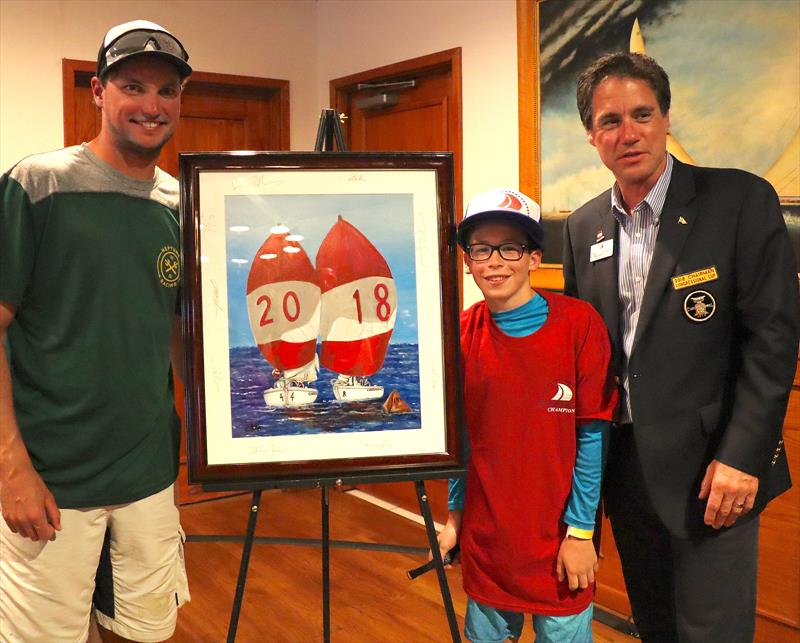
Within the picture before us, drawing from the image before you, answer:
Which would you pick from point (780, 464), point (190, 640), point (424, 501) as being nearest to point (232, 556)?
point (190, 640)

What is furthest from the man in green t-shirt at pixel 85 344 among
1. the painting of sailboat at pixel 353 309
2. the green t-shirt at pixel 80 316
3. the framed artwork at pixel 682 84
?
the framed artwork at pixel 682 84

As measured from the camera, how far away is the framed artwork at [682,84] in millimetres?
2135

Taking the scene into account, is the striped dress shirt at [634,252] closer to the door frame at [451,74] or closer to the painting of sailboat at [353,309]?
the painting of sailboat at [353,309]

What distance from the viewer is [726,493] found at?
138cm

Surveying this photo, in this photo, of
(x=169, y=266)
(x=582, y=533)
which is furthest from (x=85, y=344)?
(x=582, y=533)

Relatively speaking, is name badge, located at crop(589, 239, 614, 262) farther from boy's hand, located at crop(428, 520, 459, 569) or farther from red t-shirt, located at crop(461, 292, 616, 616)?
boy's hand, located at crop(428, 520, 459, 569)

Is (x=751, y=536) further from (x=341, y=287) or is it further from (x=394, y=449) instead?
(x=341, y=287)

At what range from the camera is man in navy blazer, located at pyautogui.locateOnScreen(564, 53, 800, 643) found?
4.52ft

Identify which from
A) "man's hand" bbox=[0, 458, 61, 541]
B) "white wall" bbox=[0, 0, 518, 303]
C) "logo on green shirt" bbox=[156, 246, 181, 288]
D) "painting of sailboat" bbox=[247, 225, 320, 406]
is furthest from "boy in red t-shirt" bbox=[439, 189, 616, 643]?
"white wall" bbox=[0, 0, 518, 303]

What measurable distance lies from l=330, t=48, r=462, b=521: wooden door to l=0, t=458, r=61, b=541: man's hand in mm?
2056

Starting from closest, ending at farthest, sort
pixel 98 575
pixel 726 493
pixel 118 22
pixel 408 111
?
pixel 726 493 < pixel 98 575 < pixel 118 22 < pixel 408 111

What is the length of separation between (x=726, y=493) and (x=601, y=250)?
1.76 feet

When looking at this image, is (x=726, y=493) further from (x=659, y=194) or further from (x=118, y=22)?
(x=118, y=22)

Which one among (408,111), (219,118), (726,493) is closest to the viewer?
(726,493)
